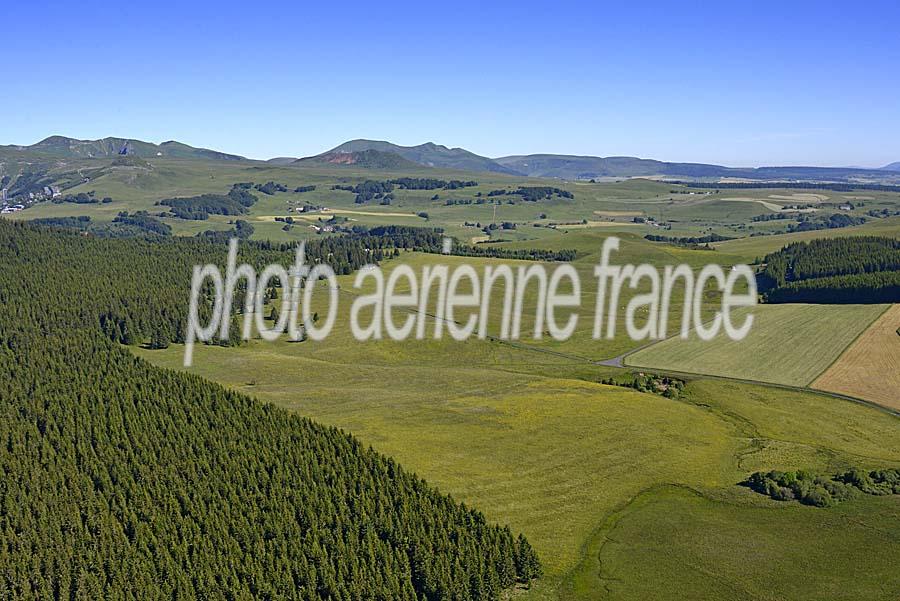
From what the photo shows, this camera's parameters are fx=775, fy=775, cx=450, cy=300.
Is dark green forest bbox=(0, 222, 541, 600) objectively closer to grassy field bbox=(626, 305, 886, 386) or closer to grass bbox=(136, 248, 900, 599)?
grass bbox=(136, 248, 900, 599)

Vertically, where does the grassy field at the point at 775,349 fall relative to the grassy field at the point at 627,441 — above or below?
above

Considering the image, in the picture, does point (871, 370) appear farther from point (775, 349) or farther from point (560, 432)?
point (560, 432)

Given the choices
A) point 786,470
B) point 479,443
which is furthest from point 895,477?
point 479,443

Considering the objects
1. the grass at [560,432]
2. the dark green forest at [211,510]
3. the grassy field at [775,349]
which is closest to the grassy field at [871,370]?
the grassy field at [775,349]

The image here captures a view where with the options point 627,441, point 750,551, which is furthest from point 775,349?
point 750,551

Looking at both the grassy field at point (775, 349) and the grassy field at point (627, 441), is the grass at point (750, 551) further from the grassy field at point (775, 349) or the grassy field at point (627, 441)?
the grassy field at point (775, 349)

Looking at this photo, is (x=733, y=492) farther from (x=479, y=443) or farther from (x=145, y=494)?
(x=145, y=494)
